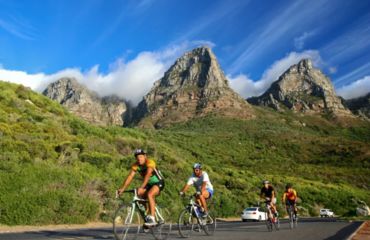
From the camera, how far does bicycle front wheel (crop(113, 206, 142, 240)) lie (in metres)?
9.20

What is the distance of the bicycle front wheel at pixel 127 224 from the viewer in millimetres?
9203

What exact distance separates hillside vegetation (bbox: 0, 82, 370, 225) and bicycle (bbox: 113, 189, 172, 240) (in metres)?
8.72

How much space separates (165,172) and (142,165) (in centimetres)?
1987

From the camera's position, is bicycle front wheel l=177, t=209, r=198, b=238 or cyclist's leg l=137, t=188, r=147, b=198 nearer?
cyclist's leg l=137, t=188, r=147, b=198

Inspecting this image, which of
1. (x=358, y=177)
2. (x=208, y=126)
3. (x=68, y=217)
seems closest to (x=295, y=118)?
(x=208, y=126)

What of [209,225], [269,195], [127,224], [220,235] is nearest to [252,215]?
[269,195]

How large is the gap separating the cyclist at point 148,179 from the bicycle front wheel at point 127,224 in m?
0.29

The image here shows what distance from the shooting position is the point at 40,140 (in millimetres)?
27469

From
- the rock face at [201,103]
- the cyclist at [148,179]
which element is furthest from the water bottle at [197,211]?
the rock face at [201,103]

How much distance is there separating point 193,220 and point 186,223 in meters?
0.45

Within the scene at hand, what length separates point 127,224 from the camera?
9.28 m

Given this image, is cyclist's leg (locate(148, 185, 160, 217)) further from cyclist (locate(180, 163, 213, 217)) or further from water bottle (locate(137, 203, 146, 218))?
cyclist (locate(180, 163, 213, 217))

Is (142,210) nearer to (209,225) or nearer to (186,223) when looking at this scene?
(186,223)

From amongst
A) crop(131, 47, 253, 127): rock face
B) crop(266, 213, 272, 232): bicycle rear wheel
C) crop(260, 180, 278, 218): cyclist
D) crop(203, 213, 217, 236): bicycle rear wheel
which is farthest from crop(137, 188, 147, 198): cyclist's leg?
crop(131, 47, 253, 127): rock face
